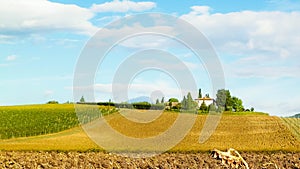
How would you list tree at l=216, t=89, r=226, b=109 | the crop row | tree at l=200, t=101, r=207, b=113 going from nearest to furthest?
tree at l=216, t=89, r=226, b=109 < the crop row < tree at l=200, t=101, r=207, b=113

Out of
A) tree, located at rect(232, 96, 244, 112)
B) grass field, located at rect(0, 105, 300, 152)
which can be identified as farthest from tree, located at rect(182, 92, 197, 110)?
tree, located at rect(232, 96, 244, 112)

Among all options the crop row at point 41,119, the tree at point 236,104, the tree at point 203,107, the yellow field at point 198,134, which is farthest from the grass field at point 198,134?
the tree at point 236,104

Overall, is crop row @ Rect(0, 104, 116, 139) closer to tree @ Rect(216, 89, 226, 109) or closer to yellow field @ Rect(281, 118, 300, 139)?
tree @ Rect(216, 89, 226, 109)

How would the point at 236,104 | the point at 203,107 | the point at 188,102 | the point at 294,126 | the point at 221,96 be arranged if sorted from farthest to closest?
1. the point at 236,104
2. the point at 203,107
3. the point at 294,126
4. the point at 221,96
5. the point at 188,102

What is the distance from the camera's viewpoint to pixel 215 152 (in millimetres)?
21125

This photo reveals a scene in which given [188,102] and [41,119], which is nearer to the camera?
[188,102]

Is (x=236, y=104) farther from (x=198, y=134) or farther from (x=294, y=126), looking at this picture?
(x=198, y=134)

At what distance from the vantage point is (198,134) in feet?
119

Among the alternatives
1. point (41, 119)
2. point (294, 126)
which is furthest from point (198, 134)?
point (41, 119)

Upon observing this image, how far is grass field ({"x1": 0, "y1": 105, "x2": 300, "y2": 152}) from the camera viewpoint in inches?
1163

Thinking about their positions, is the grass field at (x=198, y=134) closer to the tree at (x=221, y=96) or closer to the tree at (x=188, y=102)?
the tree at (x=188, y=102)

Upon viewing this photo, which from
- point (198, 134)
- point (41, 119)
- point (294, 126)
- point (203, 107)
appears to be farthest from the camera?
point (203, 107)

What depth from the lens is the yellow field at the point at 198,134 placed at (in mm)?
29531

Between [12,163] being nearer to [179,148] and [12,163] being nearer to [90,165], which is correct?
[90,165]
